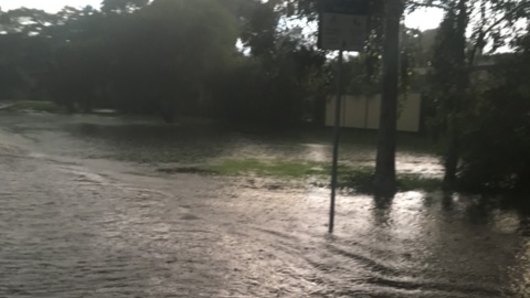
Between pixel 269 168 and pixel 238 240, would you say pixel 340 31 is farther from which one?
pixel 269 168

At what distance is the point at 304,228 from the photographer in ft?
33.3

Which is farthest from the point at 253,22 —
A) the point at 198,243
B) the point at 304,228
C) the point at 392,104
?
the point at 198,243

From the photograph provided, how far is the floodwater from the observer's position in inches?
279

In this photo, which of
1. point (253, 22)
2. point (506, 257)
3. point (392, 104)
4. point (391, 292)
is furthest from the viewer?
point (253, 22)

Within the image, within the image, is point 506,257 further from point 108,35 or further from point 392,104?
point 108,35

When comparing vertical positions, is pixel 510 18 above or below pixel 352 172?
above

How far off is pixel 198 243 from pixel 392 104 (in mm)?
6744

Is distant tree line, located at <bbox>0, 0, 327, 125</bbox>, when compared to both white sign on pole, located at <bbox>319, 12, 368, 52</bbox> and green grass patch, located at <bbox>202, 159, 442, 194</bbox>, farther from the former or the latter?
white sign on pole, located at <bbox>319, 12, 368, 52</bbox>

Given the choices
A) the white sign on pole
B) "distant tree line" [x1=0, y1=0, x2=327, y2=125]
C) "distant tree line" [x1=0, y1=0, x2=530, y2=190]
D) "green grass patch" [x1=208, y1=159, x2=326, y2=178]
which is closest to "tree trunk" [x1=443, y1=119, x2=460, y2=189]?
"distant tree line" [x1=0, y1=0, x2=530, y2=190]

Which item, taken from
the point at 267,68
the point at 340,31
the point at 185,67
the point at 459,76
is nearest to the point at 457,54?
the point at 459,76

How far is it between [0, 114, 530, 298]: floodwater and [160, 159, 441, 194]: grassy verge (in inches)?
35.6

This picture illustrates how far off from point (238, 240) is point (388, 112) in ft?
20.6

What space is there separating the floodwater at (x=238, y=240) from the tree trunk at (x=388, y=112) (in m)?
0.60

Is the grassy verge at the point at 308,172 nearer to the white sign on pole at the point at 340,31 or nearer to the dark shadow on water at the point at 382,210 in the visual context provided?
the dark shadow on water at the point at 382,210
